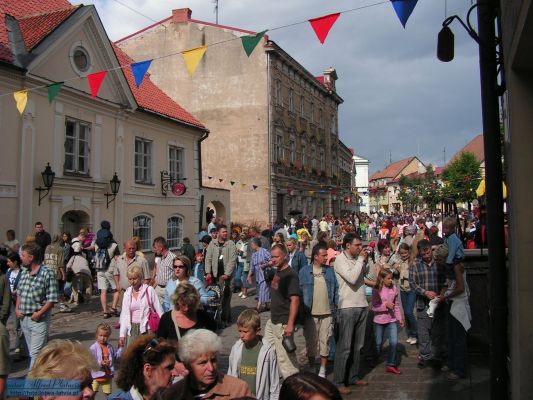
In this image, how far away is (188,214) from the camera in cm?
2150

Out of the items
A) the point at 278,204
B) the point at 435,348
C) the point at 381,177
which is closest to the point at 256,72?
the point at 278,204

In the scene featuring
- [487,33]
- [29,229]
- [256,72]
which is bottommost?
[29,229]

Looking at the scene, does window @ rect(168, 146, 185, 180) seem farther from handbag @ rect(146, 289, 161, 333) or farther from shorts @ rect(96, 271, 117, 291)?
handbag @ rect(146, 289, 161, 333)

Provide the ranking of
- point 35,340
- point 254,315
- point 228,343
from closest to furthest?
point 254,315
point 35,340
point 228,343

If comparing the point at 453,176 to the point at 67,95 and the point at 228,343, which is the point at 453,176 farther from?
the point at 228,343

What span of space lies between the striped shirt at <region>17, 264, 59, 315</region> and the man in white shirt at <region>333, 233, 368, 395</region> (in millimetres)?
3420

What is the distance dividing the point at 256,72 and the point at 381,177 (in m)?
97.5

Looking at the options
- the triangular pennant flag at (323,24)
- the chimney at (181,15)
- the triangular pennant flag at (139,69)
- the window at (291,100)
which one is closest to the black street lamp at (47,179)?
the triangular pennant flag at (139,69)

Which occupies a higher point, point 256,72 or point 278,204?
point 256,72

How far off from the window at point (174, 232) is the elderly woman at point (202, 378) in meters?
17.4

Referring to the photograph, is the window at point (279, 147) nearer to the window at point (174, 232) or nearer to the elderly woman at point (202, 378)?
the window at point (174, 232)

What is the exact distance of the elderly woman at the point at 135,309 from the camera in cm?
559

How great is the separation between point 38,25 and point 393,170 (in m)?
112

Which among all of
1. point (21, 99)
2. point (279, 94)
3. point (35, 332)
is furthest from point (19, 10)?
point (279, 94)
